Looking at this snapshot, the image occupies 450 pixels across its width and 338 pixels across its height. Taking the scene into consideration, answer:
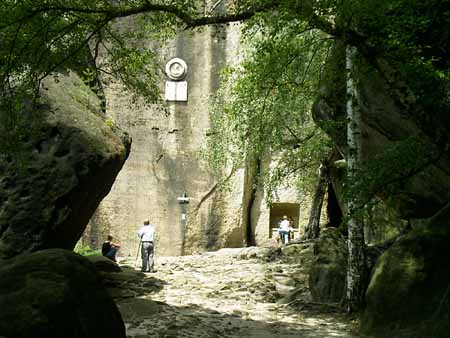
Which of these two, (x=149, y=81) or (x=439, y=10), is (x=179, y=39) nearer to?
(x=149, y=81)

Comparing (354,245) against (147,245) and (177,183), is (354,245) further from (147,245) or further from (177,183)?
(177,183)

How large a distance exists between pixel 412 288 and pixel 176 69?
1707cm

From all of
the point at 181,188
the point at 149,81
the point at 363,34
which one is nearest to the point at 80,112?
the point at 149,81

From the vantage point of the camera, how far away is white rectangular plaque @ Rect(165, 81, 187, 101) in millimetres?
23500

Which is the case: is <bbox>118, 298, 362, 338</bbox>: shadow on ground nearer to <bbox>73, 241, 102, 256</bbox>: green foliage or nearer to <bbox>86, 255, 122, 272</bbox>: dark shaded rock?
<bbox>86, 255, 122, 272</bbox>: dark shaded rock

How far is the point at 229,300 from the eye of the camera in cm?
1193

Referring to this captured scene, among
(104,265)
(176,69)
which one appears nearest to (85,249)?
(176,69)

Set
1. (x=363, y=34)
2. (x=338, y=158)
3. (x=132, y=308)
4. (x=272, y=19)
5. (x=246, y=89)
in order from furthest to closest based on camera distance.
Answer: (x=338, y=158), (x=246, y=89), (x=132, y=308), (x=272, y=19), (x=363, y=34)

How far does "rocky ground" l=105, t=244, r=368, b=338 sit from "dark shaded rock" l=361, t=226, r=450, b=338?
1.95ft

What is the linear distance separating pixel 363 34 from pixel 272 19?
1265 millimetres

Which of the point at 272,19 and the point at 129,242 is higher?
the point at 272,19

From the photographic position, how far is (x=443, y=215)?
834 centimetres

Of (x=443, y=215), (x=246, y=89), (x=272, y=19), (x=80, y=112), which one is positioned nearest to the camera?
(x=272, y=19)

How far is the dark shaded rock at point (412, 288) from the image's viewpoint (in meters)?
7.53
